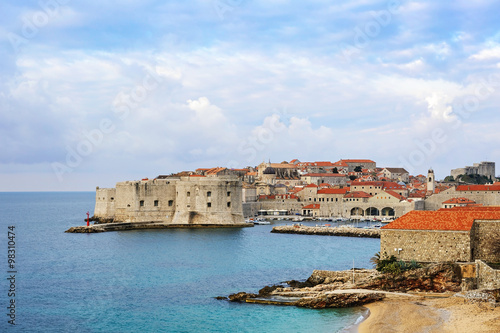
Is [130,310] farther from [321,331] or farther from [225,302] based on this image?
[321,331]

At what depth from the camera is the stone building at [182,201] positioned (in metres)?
44.1

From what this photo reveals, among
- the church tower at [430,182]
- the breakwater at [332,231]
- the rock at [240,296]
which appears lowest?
the rock at [240,296]

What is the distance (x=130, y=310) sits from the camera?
18.4 m

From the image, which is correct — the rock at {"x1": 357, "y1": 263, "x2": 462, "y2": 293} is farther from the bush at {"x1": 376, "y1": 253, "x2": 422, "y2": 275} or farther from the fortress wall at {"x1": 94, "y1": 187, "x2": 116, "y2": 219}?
the fortress wall at {"x1": 94, "y1": 187, "x2": 116, "y2": 219}

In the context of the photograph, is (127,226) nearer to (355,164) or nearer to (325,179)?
(325,179)

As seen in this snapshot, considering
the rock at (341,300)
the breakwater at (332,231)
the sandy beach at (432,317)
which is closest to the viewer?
the sandy beach at (432,317)

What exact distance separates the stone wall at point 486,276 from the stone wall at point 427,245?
881 millimetres

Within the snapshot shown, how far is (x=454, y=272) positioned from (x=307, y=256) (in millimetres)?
12876

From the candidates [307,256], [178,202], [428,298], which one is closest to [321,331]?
[428,298]

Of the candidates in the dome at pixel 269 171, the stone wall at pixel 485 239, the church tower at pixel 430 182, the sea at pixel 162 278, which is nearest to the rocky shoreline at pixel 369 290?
the sea at pixel 162 278

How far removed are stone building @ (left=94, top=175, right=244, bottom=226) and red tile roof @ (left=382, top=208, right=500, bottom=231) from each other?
2544 cm

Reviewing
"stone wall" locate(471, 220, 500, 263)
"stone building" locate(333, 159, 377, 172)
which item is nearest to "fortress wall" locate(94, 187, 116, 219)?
"stone wall" locate(471, 220, 500, 263)

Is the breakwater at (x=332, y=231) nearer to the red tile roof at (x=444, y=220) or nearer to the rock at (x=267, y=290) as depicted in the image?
the red tile roof at (x=444, y=220)

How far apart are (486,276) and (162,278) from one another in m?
12.9
